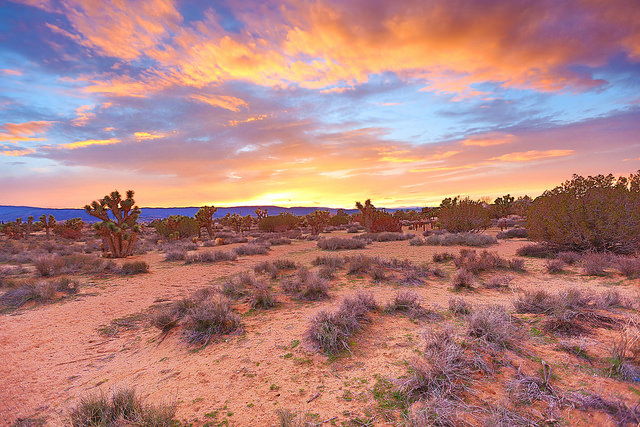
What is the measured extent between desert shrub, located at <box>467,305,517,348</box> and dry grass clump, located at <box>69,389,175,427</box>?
4.76m

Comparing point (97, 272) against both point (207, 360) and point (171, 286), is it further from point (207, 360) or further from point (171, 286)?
point (207, 360)

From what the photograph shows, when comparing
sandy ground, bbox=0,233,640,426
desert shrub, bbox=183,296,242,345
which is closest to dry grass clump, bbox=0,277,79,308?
sandy ground, bbox=0,233,640,426

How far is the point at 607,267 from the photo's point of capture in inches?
410

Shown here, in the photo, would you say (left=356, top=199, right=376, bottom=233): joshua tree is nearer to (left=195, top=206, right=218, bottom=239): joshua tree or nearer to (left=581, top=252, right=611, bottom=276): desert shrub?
(left=195, top=206, right=218, bottom=239): joshua tree

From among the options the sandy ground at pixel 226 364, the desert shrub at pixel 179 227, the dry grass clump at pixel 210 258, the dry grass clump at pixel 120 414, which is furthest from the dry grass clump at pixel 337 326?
the desert shrub at pixel 179 227

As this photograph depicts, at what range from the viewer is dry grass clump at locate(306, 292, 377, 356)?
519 cm

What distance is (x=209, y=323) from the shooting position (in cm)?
646

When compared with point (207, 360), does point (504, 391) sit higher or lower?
higher

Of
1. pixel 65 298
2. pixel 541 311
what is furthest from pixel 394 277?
pixel 65 298

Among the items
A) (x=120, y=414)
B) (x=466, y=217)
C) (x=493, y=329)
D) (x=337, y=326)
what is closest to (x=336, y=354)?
(x=337, y=326)

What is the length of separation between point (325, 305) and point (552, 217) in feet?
44.6

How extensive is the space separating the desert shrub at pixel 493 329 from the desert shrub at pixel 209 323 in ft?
16.4

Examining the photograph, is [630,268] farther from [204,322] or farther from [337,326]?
[204,322]

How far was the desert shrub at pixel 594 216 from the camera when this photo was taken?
40.6ft
